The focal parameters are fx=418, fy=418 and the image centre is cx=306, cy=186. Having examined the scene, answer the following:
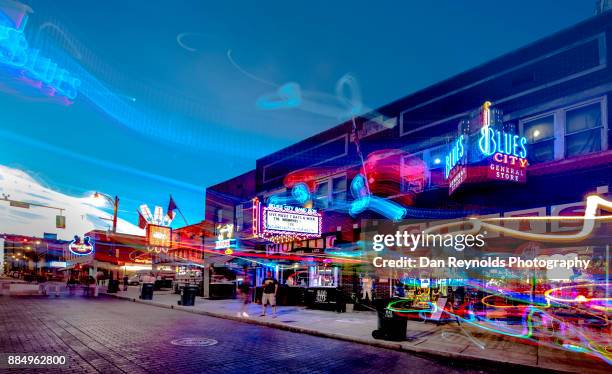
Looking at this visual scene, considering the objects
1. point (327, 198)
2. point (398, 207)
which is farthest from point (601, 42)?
point (327, 198)

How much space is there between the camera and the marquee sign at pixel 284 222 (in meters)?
22.4

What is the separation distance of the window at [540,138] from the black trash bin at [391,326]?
8.87m

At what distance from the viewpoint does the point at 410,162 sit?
68.4ft

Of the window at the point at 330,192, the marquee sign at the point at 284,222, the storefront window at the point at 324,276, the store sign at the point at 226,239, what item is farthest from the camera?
the store sign at the point at 226,239

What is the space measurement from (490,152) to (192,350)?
11.3 meters

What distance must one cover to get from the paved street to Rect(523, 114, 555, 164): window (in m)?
10.1

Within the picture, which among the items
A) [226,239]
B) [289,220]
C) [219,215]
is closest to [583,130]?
[289,220]

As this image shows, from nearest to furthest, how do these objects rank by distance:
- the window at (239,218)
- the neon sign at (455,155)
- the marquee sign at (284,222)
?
the neon sign at (455,155), the marquee sign at (284,222), the window at (239,218)

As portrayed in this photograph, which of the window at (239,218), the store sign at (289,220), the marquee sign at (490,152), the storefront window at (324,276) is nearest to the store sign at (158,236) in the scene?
the window at (239,218)

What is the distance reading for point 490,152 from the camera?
14445 millimetres

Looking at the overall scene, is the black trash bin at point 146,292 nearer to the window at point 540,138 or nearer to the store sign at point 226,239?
the store sign at point 226,239

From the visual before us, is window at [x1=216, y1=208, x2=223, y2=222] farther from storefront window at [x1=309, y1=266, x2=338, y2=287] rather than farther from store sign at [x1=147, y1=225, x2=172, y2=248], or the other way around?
storefront window at [x1=309, y1=266, x2=338, y2=287]

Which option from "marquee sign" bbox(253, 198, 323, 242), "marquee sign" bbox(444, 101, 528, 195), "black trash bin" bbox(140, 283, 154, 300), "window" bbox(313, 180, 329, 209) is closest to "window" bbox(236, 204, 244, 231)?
"window" bbox(313, 180, 329, 209)

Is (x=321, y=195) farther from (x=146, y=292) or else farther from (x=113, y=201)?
(x=113, y=201)
